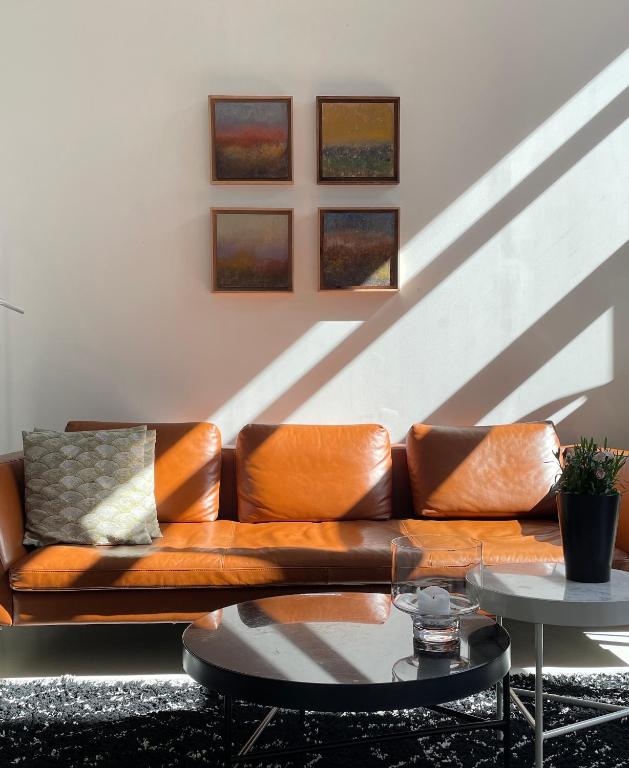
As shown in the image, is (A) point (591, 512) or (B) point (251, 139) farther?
(B) point (251, 139)

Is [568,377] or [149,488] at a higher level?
[568,377]

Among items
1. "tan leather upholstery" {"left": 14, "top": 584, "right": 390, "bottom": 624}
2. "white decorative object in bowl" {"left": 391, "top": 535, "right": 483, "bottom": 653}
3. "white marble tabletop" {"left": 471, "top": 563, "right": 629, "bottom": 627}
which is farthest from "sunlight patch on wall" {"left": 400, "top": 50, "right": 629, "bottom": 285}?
"white decorative object in bowl" {"left": 391, "top": 535, "right": 483, "bottom": 653}

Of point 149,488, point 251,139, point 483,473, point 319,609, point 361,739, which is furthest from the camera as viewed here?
point 251,139

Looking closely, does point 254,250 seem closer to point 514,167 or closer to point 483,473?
point 514,167

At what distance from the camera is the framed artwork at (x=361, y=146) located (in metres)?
4.14

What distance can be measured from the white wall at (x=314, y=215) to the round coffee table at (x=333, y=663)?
192 centimetres

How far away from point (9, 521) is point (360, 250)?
2006 mm

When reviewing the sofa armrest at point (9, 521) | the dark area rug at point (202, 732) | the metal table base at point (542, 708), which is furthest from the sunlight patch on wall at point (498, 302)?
the metal table base at point (542, 708)

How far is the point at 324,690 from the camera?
1.83 meters

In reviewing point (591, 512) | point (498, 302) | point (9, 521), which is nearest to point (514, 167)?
point (498, 302)

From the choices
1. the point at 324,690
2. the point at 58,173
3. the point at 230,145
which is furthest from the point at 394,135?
the point at 324,690

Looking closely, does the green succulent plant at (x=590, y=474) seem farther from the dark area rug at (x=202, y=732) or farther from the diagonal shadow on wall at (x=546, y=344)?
the diagonal shadow on wall at (x=546, y=344)

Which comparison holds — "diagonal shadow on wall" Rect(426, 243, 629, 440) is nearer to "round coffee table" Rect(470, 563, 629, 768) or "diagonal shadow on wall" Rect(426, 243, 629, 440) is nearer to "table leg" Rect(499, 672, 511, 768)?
"round coffee table" Rect(470, 563, 629, 768)

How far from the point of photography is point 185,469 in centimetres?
379
